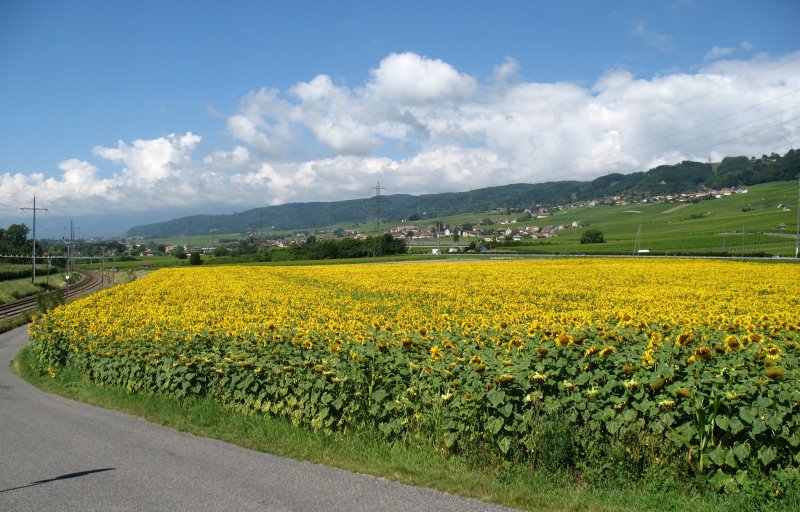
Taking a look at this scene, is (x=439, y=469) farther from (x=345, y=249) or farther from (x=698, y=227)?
(x=698, y=227)

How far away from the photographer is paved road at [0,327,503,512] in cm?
618

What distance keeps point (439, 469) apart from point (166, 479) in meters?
3.19

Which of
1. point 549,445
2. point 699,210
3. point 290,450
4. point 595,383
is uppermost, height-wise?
point 699,210

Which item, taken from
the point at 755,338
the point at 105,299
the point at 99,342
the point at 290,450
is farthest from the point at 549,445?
the point at 105,299

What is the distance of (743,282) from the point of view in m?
26.5

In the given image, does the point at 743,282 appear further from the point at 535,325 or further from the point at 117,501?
the point at 117,501

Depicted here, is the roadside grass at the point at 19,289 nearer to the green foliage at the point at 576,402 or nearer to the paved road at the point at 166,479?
the paved road at the point at 166,479

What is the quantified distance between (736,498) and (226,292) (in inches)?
968

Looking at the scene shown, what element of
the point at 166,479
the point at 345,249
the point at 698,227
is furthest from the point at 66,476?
the point at 698,227

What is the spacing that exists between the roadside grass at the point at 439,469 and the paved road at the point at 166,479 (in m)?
0.25

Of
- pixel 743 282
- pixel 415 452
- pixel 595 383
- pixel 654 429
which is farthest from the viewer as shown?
pixel 743 282

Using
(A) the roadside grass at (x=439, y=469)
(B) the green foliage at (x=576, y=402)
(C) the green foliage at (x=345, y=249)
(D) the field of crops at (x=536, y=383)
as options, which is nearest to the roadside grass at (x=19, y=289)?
(C) the green foliage at (x=345, y=249)

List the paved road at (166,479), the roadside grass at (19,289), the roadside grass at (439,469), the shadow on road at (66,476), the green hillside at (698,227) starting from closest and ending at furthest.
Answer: the roadside grass at (439,469)
the paved road at (166,479)
the shadow on road at (66,476)
the roadside grass at (19,289)
the green hillside at (698,227)

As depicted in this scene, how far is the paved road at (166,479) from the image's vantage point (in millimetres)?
6176
